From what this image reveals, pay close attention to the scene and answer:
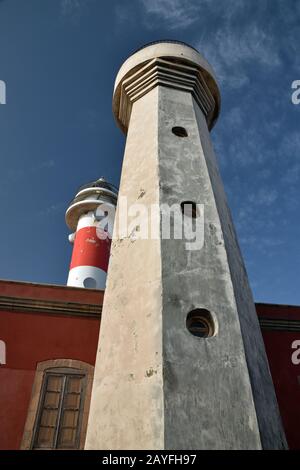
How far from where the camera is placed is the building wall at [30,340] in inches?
227

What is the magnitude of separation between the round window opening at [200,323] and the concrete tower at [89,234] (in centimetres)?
997

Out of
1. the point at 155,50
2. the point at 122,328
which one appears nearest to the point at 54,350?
the point at 122,328

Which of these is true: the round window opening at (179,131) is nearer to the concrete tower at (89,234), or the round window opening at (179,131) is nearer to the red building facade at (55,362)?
the red building facade at (55,362)

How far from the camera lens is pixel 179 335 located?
3842mm

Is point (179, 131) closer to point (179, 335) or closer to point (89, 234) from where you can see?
point (179, 335)

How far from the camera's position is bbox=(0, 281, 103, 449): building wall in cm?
577

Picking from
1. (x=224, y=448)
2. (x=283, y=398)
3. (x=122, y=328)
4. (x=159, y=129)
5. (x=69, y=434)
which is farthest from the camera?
(x=283, y=398)

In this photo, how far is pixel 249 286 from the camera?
16.9 ft

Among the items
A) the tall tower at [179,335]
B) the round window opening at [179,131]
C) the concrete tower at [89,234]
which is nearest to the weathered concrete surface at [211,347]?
the tall tower at [179,335]

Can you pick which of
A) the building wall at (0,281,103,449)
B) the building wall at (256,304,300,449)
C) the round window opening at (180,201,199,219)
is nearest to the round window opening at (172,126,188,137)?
the round window opening at (180,201,199,219)

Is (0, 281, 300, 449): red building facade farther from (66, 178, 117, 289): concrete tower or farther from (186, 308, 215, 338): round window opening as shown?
(66, 178, 117, 289): concrete tower

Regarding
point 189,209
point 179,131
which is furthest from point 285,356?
point 179,131

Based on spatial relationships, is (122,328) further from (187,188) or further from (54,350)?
(54,350)
